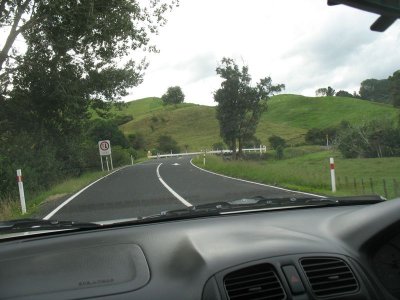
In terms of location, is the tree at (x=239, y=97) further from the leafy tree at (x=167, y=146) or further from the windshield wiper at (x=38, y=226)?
the leafy tree at (x=167, y=146)

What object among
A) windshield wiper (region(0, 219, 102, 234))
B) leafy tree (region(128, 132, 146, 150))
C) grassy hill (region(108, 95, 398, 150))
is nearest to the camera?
windshield wiper (region(0, 219, 102, 234))

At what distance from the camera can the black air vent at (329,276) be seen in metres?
2.77

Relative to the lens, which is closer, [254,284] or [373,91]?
[254,284]

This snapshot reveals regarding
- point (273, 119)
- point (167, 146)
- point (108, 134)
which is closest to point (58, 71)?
point (108, 134)

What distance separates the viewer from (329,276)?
284 cm

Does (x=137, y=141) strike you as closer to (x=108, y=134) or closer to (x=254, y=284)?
(x=108, y=134)

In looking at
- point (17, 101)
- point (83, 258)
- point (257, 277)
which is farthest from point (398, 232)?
point (17, 101)

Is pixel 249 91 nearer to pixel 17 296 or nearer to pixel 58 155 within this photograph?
pixel 58 155

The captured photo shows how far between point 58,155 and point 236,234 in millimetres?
30715

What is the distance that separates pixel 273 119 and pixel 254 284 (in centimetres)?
13141

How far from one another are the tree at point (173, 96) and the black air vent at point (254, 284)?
5862 inches

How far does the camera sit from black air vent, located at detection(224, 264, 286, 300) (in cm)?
262

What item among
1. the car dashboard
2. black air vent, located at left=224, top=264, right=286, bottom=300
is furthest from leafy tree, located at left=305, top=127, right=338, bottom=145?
black air vent, located at left=224, top=264, right=286, bottom=300

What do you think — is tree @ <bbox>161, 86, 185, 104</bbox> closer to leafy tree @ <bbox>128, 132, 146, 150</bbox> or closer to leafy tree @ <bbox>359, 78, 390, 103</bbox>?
leafy tree @ <bbox>359, 78, 390, 103</bbox>
